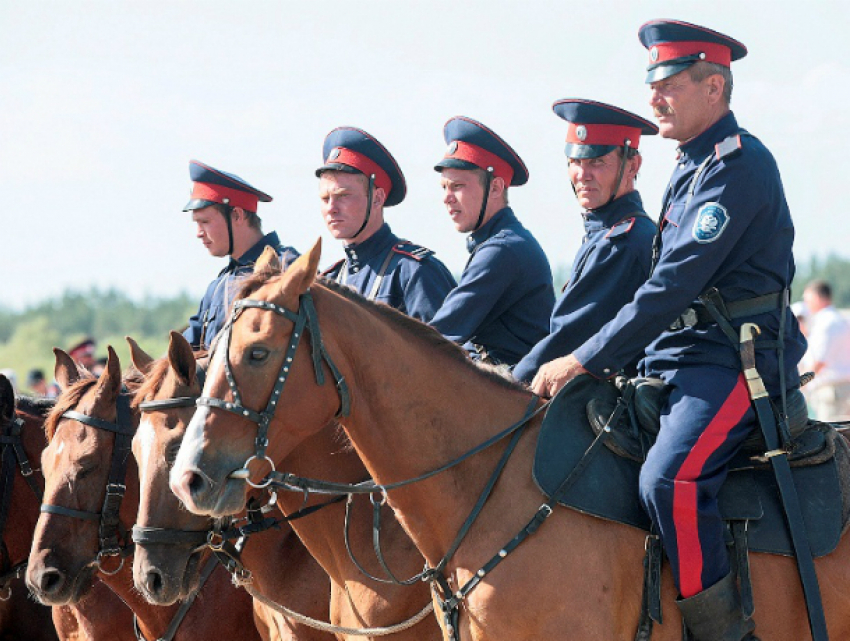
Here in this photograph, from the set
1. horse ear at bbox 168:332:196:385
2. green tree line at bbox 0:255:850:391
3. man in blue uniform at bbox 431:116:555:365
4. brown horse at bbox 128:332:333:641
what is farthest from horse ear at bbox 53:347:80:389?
green tree line at bbox 0:255:850:391

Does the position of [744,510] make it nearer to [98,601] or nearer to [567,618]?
[567,618]

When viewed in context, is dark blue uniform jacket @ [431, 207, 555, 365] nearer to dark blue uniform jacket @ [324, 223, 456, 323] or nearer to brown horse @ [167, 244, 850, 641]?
dark blue uniform jacket @ [324, 223, 456, 323]

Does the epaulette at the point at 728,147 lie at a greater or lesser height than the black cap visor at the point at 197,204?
greater

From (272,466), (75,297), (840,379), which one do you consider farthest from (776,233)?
(75,297)

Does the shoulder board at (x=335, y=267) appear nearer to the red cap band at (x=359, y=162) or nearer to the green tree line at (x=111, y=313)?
the red cap band at (x=359, y=162)

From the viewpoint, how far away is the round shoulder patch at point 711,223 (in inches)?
207

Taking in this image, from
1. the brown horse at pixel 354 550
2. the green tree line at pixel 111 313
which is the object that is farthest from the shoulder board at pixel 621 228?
the green tree line at pixel 111 313

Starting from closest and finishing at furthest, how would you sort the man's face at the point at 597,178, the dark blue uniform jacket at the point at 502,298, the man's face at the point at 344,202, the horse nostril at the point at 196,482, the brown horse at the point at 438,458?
the horse nostril at the point at 196,482 → the brown horse at the point at 438,458 → the man's face at the point at 597,178 → the dark blue uniform jacket at the point at 502,298 → the man's face at the point at 344,202

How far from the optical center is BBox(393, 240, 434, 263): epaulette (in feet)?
24.9

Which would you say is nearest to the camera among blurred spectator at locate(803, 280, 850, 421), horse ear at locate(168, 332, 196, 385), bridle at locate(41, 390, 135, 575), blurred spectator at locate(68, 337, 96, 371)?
horse ear at locate(168, 332, 196, 385)

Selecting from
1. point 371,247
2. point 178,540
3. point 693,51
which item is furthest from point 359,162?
point 178,540

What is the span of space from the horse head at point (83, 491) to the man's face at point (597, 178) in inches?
120

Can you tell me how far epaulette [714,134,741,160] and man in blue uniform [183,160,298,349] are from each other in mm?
4346

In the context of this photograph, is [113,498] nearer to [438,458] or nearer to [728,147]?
[438,458]
